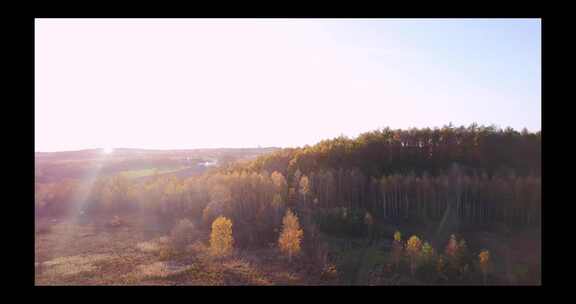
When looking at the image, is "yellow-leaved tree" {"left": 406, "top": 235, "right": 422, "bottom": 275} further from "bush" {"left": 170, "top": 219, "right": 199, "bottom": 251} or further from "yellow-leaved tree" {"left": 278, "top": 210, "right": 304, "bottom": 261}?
"bush" {"left": 170, "top": 219, "right": 199, "bottom": 251}

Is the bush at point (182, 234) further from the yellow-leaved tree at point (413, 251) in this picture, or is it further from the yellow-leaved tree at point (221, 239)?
the yellow-leaved tree at point (413, 251)

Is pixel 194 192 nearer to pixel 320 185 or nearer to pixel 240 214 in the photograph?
pixel 240 214

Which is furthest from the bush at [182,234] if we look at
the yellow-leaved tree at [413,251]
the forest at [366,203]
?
the yellow-leaved tree at [413,251]

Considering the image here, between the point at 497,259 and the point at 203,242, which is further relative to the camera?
the point at 497,259

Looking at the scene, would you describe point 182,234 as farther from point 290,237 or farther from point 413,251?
point 413,251

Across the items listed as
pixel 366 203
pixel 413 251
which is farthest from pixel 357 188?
pixel 413 251
